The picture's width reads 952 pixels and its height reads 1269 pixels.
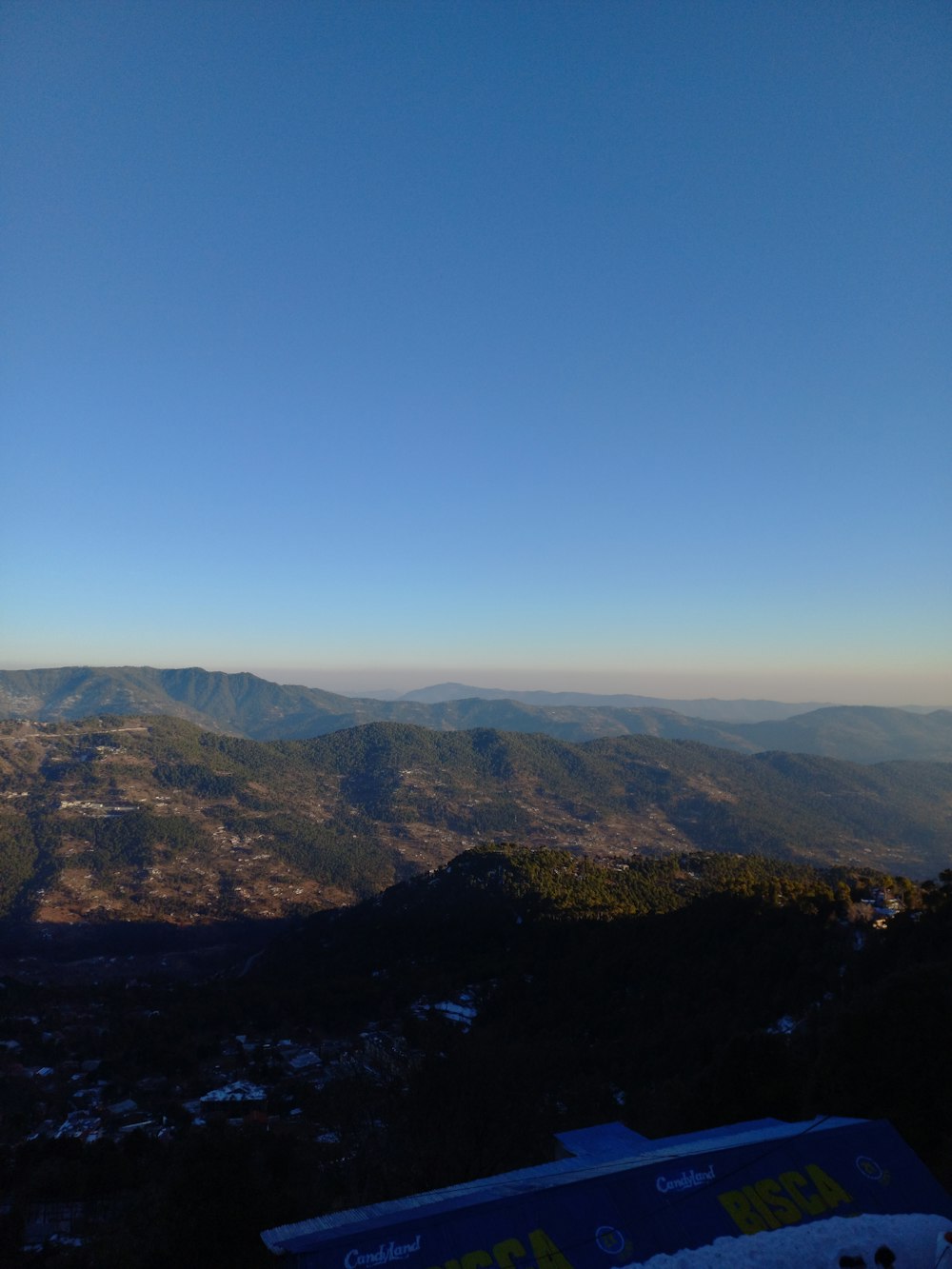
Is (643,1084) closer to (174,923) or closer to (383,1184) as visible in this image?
(383,1184)

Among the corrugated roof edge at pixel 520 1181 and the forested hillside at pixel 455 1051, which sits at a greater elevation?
the corrugated roof edge at pixel 520 1181

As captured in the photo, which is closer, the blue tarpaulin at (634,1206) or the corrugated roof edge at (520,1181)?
the blue tarpaulin at (634,1206)

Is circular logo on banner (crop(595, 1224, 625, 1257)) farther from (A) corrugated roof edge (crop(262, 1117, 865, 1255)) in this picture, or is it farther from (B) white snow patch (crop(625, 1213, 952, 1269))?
(A) corrugated roof edge (crop(262, 1117, 865, 1255))

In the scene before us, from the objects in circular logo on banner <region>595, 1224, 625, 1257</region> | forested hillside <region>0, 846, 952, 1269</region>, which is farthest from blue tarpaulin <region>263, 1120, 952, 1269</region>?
forested hillside <region>0, 846, 952, 1269</region>

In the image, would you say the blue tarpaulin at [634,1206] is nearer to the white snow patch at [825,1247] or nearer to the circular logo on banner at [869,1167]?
the circular logo on banner at [869,1167]

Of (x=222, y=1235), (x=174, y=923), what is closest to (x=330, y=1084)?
(x=222, y=1235)

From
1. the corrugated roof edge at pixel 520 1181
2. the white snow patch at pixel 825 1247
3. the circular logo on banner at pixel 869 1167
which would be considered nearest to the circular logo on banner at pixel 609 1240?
the white snow patch at pixel 825 1247
